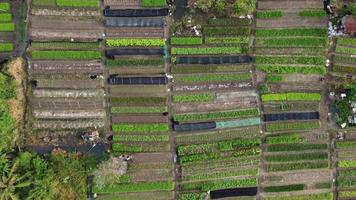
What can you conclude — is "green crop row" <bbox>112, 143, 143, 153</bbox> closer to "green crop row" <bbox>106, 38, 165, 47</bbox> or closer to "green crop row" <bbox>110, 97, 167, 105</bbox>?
"green crop row" <bbox>110, 97, 167, 105</bbox>

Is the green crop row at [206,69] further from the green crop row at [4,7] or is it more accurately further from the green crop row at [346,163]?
the green crop row at [4,7]

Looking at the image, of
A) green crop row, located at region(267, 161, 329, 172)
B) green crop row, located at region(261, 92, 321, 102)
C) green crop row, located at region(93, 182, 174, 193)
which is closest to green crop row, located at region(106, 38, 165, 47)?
green crop row, located at region(261, 92, 321, 102)

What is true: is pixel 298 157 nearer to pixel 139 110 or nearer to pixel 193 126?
pixel 193 126

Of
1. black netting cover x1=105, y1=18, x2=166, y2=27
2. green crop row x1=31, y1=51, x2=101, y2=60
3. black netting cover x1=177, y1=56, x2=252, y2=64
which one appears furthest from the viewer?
black netting cover x1=177, y1=56, x2=252, y2=64

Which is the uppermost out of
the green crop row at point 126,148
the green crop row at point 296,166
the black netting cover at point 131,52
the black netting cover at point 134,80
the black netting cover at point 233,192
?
the black netting cover at point 131,52

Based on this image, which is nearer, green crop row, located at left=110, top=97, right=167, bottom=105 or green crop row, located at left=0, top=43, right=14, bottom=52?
green crop row, located at left=0, top=43, right=14, bottom=52

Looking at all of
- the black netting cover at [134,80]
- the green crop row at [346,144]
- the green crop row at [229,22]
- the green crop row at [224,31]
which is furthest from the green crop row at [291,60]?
the black netting cover at [134,80]
